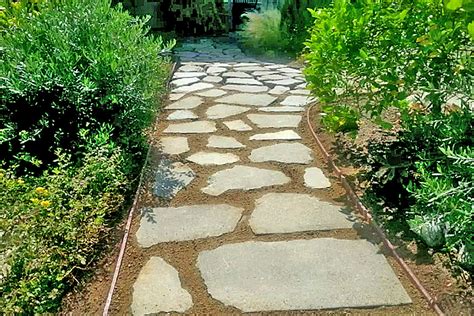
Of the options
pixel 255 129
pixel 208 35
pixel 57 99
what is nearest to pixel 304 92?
pixel 255 129

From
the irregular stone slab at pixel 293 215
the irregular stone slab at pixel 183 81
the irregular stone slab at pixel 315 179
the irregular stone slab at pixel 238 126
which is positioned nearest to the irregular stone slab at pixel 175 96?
the irregular stone slab at pixel 183 81

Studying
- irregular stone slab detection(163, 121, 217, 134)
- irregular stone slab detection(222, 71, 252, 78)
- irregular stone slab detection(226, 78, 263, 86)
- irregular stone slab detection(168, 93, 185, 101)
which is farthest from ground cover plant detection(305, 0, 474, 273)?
irregular stone slab detection(222, 71, 252, 78)

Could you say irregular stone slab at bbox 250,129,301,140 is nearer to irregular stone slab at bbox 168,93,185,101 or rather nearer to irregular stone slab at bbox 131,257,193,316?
irregular stone slab at bbox 168,93,185,101

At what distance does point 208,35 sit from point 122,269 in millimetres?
8684

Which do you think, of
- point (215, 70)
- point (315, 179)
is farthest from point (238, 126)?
point (215, 70)

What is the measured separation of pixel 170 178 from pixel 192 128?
3.43 ft

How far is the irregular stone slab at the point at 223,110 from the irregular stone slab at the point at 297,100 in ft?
1.65

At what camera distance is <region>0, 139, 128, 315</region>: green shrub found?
1.97m

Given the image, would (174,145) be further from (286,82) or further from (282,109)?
(286,82)

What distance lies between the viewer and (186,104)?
4.92 metres

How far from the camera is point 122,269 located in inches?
88.2

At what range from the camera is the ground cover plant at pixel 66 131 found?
2197 millimetres

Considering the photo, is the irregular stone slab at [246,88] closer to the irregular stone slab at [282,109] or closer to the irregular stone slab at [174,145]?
the irregular stone slab at [282,109]

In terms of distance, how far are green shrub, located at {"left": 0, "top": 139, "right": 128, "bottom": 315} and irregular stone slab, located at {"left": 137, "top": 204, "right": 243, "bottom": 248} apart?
22cm
